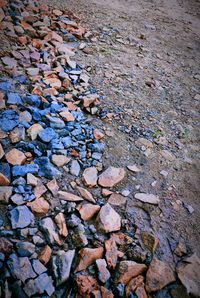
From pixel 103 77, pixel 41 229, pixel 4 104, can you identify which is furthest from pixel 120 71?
pixel 41 229

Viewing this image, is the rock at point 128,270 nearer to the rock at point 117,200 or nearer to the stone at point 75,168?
the rock at point 117,200

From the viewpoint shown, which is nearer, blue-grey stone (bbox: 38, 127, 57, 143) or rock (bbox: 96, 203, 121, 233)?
rock (bbox: 96, 203, 121, 233)

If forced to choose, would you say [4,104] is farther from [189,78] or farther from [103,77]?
[189,78]

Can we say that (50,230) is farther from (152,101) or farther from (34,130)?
(152,101)

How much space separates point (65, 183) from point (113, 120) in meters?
0.92

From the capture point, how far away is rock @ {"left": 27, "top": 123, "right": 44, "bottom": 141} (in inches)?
80.7

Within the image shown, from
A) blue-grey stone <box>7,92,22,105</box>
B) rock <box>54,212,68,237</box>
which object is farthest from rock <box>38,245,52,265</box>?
blue-grey stone <box>7,92,22,105</box>

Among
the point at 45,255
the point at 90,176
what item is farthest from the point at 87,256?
the point at 90,176

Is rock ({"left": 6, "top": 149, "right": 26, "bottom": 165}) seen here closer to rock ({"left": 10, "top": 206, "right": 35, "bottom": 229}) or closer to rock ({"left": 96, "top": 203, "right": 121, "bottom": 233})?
rock ({"left": 10, "top": 206, "right": 35, "bottom": 229})

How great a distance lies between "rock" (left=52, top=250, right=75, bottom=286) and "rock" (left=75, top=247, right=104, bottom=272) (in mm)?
55

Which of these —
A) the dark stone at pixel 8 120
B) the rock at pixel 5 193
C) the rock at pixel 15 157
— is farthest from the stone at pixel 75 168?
the dark stone at pixel 8 120

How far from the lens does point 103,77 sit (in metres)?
2.98

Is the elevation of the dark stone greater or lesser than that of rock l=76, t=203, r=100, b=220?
greater

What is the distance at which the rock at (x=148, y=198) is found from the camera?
187 centimetres
